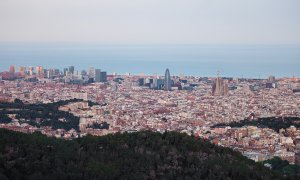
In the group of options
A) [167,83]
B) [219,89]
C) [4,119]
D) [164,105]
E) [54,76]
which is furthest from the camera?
[54,76]

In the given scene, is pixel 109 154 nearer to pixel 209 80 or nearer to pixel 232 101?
pixel 232 101

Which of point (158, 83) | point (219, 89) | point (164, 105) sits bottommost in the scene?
point (164, 105)

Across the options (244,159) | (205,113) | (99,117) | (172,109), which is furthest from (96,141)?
(172,109)

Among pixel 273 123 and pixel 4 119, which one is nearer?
pixel 4 119

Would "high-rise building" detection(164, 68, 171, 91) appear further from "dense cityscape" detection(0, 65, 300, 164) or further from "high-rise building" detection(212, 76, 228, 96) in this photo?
"high-rise building" detection(212, 76, 228, 96)

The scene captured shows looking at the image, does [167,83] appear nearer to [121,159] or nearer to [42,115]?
[42,115]

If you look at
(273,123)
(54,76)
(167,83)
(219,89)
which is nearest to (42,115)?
(273,123)

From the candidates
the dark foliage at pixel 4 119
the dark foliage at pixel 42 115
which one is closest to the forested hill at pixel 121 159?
the dark foliage at pixel 4 119
